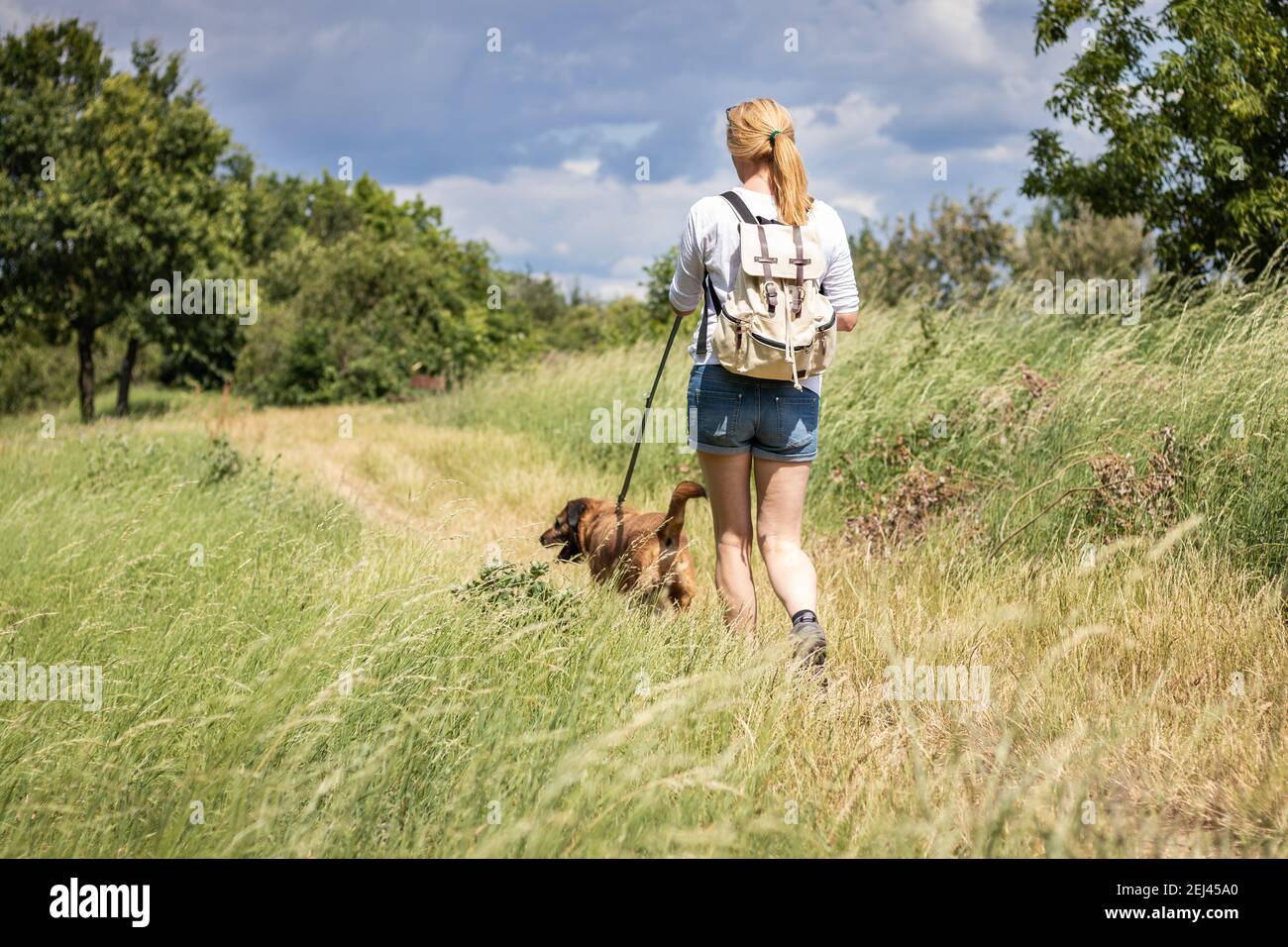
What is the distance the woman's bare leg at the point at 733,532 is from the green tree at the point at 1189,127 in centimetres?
845

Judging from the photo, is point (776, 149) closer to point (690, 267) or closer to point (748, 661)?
point (690, 267)

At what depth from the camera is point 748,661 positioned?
363cm

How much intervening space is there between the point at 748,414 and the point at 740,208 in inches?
31.9

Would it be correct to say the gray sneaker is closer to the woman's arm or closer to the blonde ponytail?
the woman's arm

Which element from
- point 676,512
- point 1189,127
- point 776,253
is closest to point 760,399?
point 776,253

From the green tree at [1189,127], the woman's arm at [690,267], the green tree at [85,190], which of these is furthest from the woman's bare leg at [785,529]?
the green tree at [85,190]

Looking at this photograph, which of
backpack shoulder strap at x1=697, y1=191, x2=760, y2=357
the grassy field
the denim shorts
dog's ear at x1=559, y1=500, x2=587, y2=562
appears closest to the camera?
the grassy field

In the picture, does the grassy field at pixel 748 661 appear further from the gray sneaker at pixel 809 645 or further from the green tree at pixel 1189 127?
the green tree at pixel 1189 127

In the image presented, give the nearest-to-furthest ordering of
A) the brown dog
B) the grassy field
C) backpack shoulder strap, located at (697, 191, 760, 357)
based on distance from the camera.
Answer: the grassy field, backpack shoulder strap, located at (697, 191, 760, 357), the brown dog

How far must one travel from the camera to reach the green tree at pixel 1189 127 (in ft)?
33.6

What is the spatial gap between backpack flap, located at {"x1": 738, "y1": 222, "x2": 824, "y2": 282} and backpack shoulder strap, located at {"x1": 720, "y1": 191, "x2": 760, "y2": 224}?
5 cm

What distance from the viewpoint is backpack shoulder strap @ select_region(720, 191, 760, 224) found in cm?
370

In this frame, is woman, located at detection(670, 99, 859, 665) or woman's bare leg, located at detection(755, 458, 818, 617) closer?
woman, located at detection(670, 99, 859, 665)

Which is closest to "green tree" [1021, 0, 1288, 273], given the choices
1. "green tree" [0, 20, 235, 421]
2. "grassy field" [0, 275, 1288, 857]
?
"grassy field" [0, 275, 1288, 857]
